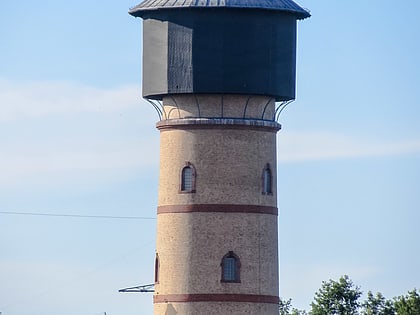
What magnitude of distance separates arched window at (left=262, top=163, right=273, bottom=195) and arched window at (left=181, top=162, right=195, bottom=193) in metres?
2.72

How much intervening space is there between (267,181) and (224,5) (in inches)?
270

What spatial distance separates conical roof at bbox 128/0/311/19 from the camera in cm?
9925

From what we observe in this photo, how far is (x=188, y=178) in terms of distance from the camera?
99500 mm

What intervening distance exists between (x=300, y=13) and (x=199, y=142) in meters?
6.40

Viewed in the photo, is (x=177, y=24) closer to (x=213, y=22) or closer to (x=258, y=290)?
(x=213, y=22)

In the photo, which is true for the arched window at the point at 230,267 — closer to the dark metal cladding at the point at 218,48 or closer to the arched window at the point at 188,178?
the arched window at the point at 188,178

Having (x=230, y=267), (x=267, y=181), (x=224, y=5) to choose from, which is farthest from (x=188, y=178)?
(x=224, y=5)

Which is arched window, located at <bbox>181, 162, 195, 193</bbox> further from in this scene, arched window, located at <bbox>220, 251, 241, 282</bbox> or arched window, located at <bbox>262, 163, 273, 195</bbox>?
arched window, located at <bbox>220, 251, 241, 282</bbox>

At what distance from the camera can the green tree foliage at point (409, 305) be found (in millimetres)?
116375

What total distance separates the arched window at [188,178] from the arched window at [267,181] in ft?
8.93

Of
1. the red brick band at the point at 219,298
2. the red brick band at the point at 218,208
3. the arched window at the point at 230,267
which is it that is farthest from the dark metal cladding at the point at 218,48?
the red brick band at the point at 219,298

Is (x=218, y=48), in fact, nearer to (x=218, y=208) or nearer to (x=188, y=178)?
(x=188, y=178)

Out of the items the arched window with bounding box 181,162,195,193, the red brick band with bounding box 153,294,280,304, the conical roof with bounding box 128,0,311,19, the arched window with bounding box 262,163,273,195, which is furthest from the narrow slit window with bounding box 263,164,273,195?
the conical roof with bounding box 128,0,311,19

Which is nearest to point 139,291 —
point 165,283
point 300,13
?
point 165,283
